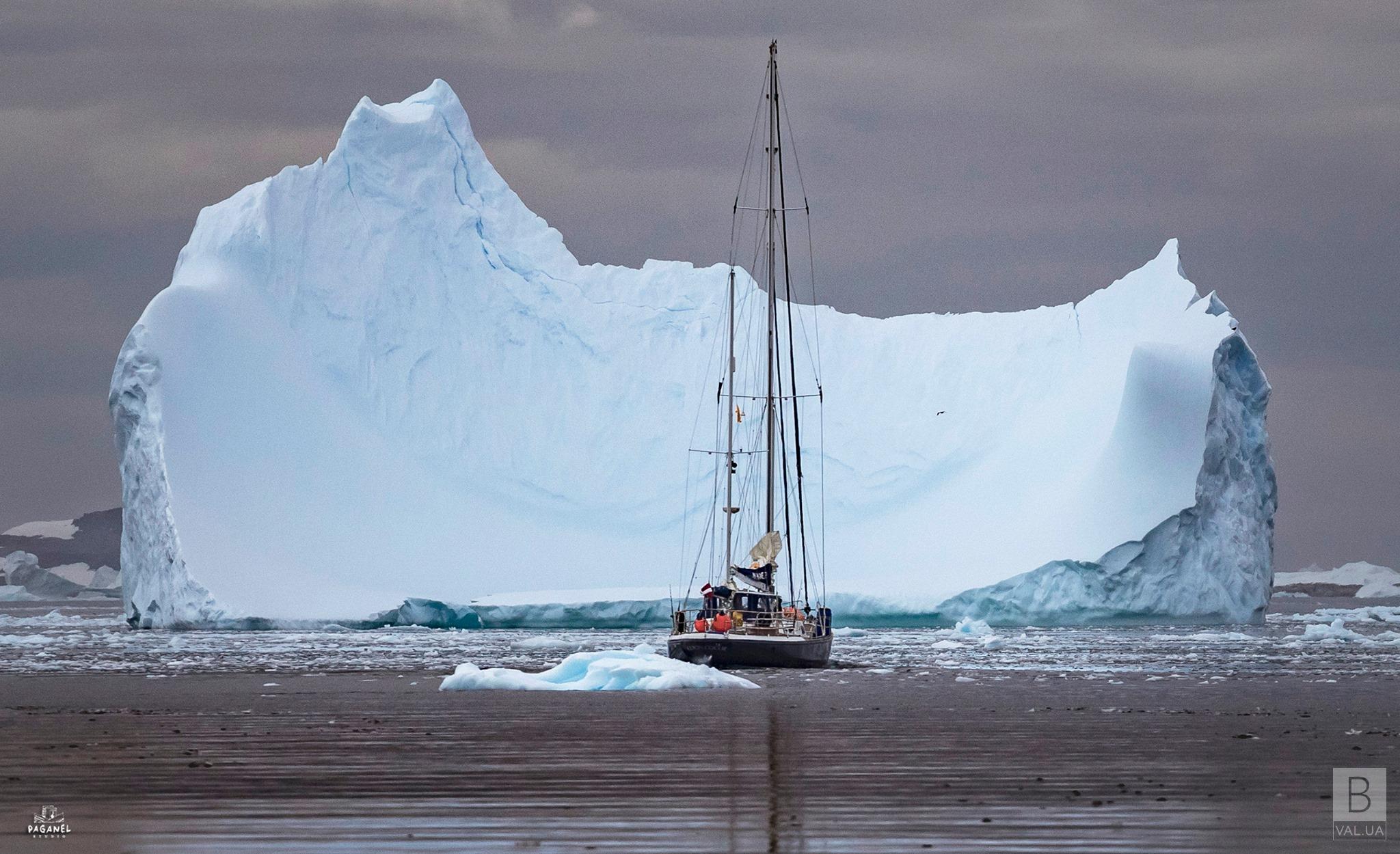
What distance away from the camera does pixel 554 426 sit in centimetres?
4228

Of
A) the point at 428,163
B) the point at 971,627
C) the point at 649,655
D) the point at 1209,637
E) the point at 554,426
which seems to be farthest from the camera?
the point at 554,426

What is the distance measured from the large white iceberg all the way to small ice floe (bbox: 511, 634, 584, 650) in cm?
514

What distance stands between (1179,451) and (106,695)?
79.9 ft

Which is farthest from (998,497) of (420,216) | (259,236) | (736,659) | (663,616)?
(736,659)

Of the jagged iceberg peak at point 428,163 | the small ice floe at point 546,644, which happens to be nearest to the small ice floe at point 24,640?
the small ice floe at point 546,644

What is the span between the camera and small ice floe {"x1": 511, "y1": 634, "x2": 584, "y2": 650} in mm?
28016

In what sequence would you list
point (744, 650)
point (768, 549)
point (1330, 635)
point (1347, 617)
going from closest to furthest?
point (744, 650)
point (768, 549)
point (1330, 635)
point (1347, 617)

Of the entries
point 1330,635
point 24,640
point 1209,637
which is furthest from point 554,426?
point 1330,635

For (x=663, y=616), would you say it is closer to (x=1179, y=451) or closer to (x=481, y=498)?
(x=481, y=498)

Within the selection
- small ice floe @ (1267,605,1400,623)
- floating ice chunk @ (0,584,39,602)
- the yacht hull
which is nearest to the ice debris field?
the yacht hull

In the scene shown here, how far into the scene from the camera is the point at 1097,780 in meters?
9.93

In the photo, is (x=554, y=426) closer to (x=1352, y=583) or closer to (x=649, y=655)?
(x=649, y=655)

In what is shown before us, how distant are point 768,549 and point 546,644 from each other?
732 centimetres

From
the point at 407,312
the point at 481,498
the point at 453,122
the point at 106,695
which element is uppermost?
the point at 453,122
